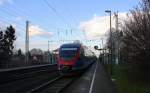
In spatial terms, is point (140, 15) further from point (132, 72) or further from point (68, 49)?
point (68, 49)

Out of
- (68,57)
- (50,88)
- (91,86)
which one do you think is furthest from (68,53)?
(50,88)

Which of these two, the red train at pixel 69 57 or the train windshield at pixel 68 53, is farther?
the train windshield at pixel 68 53

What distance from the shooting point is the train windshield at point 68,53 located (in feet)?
139

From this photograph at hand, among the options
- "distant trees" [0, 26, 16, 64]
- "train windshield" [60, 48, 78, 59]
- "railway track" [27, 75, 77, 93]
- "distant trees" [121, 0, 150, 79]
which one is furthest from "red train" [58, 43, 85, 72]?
"distant trees" [0, 26, 16, 64]

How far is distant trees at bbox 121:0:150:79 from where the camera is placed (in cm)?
2328

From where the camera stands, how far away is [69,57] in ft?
139

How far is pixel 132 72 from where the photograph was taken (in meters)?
27.2

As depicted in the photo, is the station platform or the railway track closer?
the railway track

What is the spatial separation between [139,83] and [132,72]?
4100 millimetres

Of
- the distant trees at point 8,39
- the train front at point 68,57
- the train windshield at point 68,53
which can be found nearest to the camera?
the train front at point 68,57

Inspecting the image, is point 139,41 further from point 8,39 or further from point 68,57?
point 8,39

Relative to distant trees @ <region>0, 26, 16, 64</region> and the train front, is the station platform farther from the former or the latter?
distant trees @ <region>0, 26, 16, 64</region>

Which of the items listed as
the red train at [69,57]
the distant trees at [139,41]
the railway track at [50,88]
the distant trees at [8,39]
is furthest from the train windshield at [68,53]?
the distant trees at [8,39]

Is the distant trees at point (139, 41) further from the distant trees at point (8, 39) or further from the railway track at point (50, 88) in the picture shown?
the distant trees at point (8, 39)
